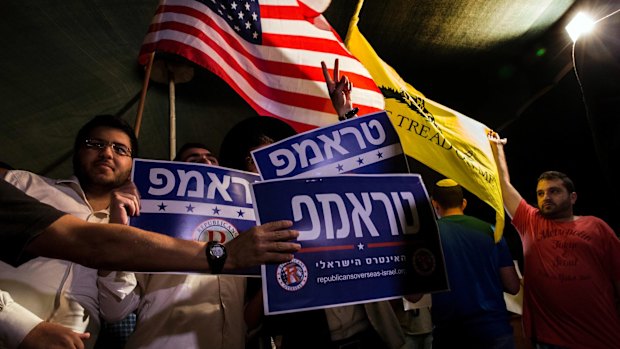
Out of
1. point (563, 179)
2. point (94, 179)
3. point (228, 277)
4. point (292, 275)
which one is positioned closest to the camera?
point (292, 275)

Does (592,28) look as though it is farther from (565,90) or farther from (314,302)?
(565,90)

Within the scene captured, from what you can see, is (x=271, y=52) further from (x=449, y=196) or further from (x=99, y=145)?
(x=449, y=196)

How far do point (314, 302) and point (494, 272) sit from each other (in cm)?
232

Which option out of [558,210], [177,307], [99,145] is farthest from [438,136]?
[99,145]

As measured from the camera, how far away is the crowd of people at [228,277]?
122cm

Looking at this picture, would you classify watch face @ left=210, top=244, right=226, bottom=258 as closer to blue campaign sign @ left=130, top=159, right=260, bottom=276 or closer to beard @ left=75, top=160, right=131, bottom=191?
blue campaign sign @ left=130, top=159, right=260, bottom=276

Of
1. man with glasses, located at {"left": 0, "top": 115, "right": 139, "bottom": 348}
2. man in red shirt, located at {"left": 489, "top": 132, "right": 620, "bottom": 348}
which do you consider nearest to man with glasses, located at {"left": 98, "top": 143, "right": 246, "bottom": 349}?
man with glasses, located at {"left": 0, "top": 115, "right": 139, "bottom": 348}

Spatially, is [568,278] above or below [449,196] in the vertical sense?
below

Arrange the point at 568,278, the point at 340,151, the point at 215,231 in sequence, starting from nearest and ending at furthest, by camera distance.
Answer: the point at 215,231, the point at 340,151, the point at 568,278

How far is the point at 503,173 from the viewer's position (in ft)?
12.1

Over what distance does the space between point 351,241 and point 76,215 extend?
136 cm

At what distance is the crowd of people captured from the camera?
4.00 feet

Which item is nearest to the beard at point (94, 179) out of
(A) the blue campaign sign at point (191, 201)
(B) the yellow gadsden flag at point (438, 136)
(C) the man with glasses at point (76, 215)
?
(C) the man with glasses at point (76, 215)

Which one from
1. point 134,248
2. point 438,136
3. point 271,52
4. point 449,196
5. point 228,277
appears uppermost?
point 271,52
